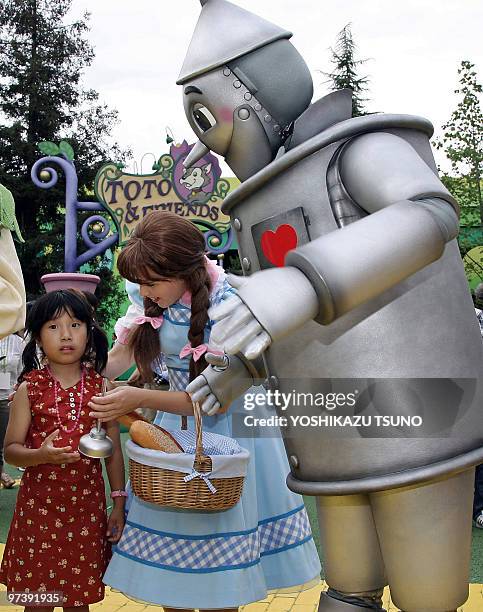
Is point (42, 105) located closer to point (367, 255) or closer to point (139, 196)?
point (139, 196)

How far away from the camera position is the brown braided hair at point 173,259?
2.33 meters

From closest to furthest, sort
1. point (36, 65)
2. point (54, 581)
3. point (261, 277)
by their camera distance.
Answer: point (261, 277) → point (54, 581) → point (36, 65)

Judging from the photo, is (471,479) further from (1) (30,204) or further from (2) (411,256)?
(1) (30,204)

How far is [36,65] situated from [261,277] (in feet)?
55.8

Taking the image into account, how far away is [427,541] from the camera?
1769 millimetres

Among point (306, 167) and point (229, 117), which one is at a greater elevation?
point (229, 117)

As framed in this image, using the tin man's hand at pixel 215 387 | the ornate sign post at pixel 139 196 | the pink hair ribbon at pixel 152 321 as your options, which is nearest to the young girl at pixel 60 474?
the pink hair ribbon at pixel 152 321

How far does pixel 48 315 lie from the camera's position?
8.52 ft

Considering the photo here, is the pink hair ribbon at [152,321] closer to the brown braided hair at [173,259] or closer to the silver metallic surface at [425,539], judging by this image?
the brown braided hair at [173,259]

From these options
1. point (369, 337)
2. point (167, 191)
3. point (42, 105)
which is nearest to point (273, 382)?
A: point (369, 337)

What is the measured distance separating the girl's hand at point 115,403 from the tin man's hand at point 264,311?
859 mm

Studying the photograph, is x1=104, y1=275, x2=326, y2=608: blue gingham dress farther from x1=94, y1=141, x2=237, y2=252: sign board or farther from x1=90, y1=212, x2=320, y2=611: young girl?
x1=94, y1=141, x2=237, y2=252: sign board

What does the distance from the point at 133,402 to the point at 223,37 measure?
1003 millimetres

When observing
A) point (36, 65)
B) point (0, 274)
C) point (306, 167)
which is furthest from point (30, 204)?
point (306, 167)
